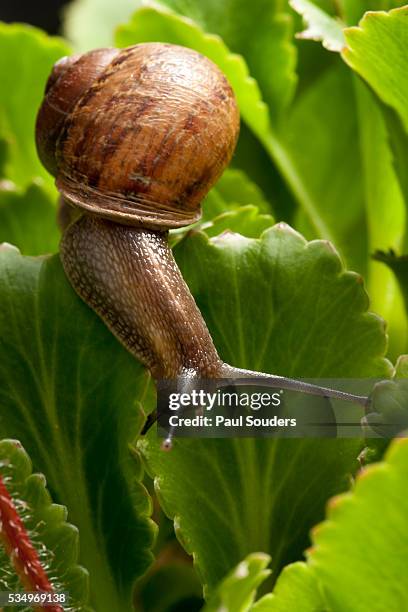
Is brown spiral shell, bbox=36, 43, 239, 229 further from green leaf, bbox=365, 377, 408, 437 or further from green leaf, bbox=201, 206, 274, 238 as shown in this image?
green leaf, bbox=365, 377, 408, 437

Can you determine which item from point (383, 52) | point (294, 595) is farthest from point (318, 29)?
point (294, 595)

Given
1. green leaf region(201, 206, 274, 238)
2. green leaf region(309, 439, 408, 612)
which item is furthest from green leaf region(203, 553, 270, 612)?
green leaf region(201, 206, 274, 238)

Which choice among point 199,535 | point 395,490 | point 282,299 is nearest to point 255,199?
point 282,299

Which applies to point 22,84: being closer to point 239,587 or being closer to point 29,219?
point 29,219

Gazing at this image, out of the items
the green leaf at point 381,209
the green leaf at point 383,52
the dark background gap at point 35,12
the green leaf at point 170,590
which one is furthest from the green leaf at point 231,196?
the dark background gap at point 35,12

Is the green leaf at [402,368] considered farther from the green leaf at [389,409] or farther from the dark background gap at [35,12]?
the dark background gap at [35,12]

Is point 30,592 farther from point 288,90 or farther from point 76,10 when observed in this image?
point 76,10
